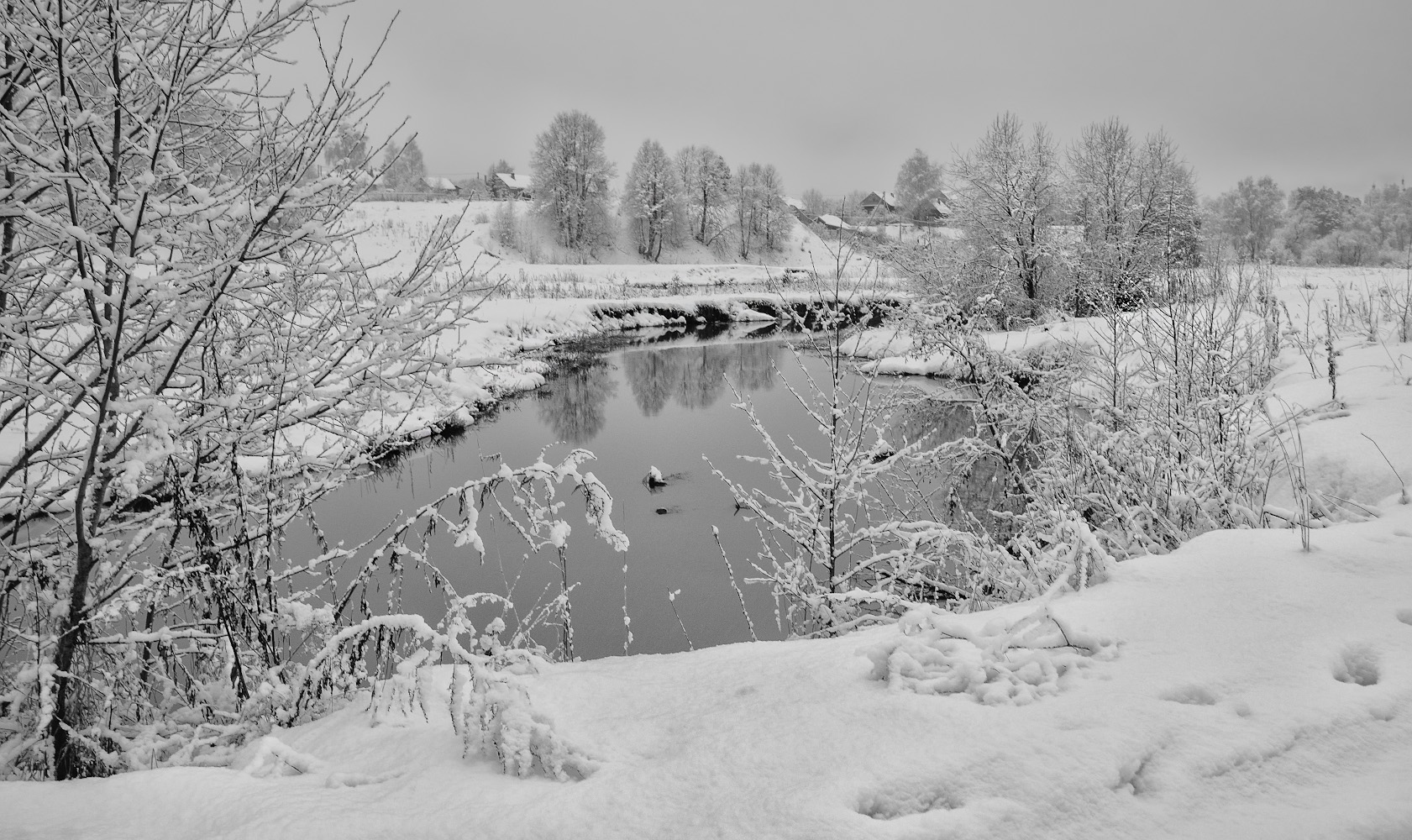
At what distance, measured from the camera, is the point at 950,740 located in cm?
163

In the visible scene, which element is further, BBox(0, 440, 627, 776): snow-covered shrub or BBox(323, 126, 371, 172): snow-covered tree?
BBox(323, 126, 371, 172): snow-covered tree

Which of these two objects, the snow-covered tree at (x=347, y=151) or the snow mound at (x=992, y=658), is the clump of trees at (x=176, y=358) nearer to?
the snow-covered tree at (x=347, y=151)

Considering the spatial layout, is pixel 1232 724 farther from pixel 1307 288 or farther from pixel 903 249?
pixel 903 249

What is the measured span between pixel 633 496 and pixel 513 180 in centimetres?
7049

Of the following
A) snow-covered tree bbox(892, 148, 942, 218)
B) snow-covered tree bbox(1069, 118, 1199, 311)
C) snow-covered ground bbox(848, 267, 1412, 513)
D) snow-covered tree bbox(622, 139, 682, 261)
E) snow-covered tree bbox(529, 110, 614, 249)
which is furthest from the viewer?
snow-covered tree bbox(622, 139, 682, 261)

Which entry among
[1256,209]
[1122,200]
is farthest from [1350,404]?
[1256,209]

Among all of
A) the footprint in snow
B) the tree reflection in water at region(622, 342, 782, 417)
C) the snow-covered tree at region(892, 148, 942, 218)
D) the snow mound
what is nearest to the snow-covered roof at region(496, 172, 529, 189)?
the snow-covered tree at region(892, 148, 942, 218)

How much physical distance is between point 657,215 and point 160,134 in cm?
4542

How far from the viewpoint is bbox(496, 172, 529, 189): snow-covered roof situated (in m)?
65.9

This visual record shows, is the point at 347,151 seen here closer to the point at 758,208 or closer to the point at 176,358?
the point at 176,358

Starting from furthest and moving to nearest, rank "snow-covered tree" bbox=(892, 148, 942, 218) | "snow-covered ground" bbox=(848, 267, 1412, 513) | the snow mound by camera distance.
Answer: "snow-covered tree" bbox=(892, 148, 942, 218) → "snow-covered ground" bbox=(848, 267, 1412, 513) → the snow mound

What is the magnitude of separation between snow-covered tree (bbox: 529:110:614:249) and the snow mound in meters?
43.6

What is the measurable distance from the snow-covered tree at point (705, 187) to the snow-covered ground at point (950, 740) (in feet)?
156

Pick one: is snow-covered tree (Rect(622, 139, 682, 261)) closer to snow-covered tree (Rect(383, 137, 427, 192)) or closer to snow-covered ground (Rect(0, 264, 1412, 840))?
snow-covered tree (Rect(383, 137, 427, 192))
